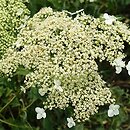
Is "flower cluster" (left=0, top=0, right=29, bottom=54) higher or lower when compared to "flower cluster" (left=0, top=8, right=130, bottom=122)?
higher

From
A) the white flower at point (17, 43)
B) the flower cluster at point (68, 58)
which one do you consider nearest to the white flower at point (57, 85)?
the flower cluster at point (68, 58)

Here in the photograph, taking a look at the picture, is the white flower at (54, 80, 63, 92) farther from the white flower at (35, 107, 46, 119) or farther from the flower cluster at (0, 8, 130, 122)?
the white flower at (35, 107, 46, 119)

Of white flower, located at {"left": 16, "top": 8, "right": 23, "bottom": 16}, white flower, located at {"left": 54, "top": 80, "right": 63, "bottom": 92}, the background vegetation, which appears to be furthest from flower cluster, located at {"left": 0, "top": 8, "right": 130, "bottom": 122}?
the background vegetation

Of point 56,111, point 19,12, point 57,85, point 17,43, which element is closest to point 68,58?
point 57,85

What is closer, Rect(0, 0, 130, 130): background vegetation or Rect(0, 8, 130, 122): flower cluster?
Rect(0, 8, 130, 122): flower cluster

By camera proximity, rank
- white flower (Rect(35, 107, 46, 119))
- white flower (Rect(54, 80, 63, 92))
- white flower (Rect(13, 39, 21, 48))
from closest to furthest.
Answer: white flower (Rect(54, 80, 63, 92))
white flower (Rect(13, 39, 21, 48))
white flower (Rect(35, 107, 46, 119))
